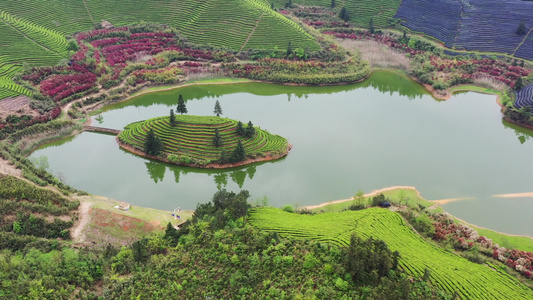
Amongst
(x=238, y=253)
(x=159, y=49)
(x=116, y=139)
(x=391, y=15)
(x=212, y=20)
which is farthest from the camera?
(x=391, y=15)

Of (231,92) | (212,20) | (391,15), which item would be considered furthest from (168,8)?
(391,15)

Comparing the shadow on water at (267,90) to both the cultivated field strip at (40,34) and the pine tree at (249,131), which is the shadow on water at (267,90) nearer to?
the pine tree at (249,131)

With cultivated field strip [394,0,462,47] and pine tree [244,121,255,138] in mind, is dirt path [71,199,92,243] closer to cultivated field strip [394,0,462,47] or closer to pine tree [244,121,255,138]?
pine tree [244,121,255,138]

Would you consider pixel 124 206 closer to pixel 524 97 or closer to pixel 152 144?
pixel 152 144

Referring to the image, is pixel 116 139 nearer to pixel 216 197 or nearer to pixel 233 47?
pixel 216 197

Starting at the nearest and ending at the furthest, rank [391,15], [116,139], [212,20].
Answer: [116,139]
[212,20]
[391,15]

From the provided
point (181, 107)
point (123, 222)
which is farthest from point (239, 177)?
point (181, 107)

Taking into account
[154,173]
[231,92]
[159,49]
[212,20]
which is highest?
[212,20]
